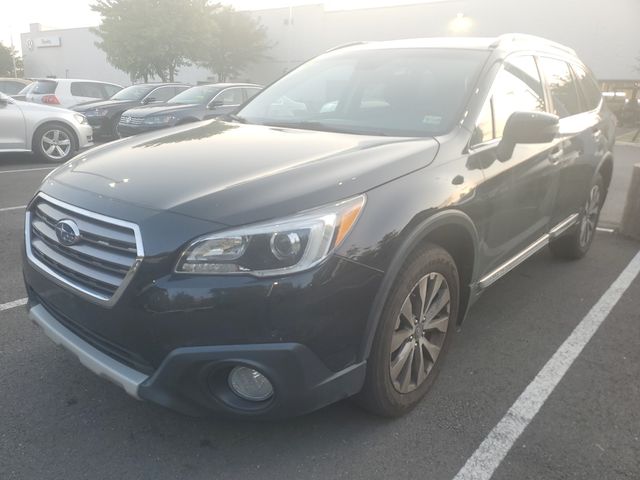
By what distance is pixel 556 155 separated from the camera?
3682 mm

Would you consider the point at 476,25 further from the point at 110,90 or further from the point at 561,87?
the point at 561,87

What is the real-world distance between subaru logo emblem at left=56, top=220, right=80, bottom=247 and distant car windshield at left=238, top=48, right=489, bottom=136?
1467 mm

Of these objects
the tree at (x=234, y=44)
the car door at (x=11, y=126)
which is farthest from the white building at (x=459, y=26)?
the car door at (x=11, y=126)

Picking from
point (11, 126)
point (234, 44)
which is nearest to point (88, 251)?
point (11, 126)

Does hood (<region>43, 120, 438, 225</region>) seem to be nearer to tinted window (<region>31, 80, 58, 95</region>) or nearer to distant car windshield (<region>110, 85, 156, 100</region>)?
distant car windshield (<region>110, 85, 156, 100</region>)

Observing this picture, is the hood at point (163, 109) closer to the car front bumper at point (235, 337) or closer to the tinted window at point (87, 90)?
the tinted window at point (87, 90)

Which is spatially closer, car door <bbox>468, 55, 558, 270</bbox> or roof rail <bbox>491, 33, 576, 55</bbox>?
car door <bbox>468, 55, 558, 270</bbox>

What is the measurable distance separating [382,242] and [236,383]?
81 centimetres

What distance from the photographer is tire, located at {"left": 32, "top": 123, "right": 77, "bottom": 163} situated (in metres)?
9.60

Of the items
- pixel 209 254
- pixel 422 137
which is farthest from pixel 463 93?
pixel 209 254

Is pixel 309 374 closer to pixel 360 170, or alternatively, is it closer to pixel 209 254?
pixel 209 254

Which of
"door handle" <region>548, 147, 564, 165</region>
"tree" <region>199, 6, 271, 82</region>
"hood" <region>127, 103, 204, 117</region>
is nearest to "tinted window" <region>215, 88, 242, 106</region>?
"hood" <region>127, 103, 204, 117</region>

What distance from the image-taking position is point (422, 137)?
9.04ft

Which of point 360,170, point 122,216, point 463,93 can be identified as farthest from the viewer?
point 463,93
